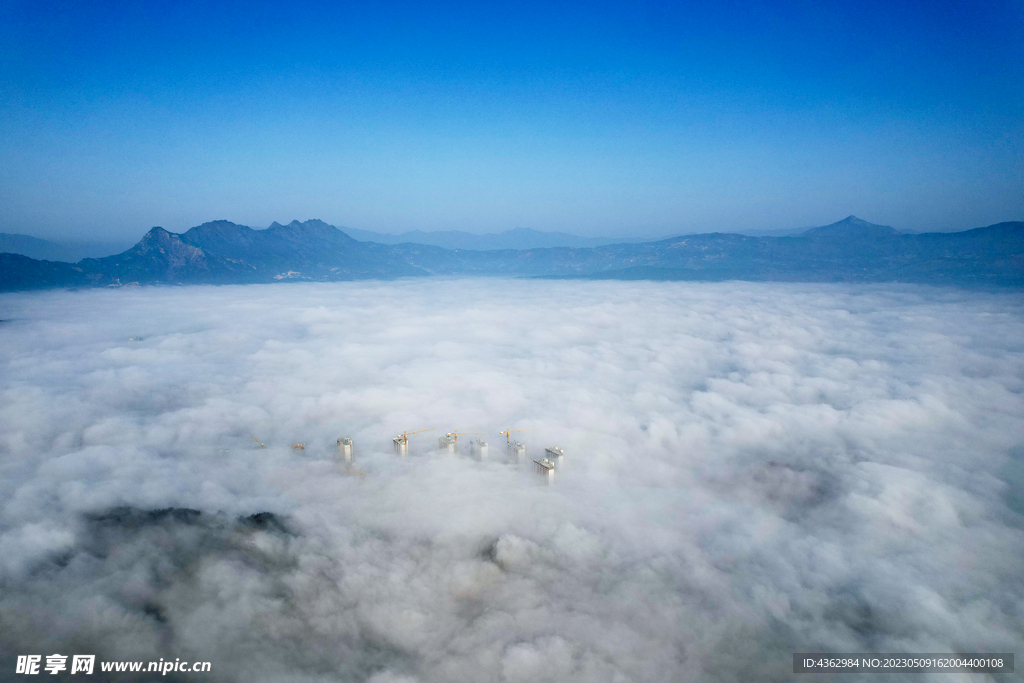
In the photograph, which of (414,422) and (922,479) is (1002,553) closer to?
(922,479)

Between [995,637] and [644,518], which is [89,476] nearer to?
[644,518]

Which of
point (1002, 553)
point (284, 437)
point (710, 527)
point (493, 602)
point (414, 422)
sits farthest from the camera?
point (414, 422)

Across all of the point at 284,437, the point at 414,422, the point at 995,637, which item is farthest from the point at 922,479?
the point at 284,437

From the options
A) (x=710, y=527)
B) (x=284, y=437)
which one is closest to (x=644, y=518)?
(x=710, y=527)

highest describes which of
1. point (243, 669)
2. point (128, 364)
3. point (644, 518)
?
point (128, 364)

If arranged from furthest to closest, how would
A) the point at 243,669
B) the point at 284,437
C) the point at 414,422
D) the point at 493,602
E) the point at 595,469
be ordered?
the point at 414,422
the point at 284,437
the point at 595,469
the point at 493,602
the point at 243,669

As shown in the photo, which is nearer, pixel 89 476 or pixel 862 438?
pixel 89 476

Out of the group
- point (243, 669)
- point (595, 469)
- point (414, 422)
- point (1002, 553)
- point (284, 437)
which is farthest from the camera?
point (414, 422)

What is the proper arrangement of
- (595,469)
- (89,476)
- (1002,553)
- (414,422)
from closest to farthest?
(1002,553) < (89,476) < (595,469) < (414,422)

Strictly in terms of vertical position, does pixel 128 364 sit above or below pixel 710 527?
above
